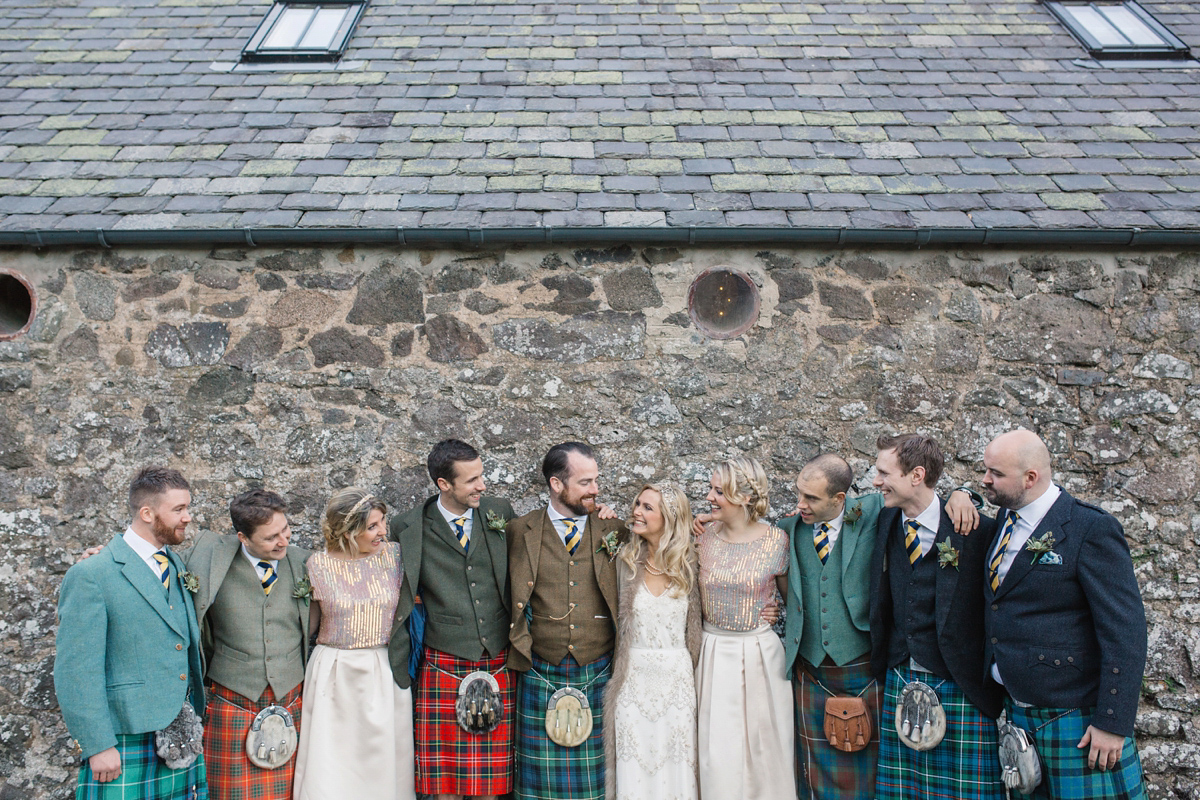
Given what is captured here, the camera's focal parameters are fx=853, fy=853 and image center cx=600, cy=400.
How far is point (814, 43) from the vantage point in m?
5.68

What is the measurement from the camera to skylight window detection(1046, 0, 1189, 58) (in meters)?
5.61

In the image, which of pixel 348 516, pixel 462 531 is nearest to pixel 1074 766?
pixel 462 531

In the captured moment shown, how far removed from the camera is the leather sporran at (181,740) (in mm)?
3125

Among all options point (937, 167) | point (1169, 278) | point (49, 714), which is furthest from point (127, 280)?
point (1169, 278)

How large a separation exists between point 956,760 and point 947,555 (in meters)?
0.77

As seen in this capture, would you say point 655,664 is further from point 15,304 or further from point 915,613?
point 15,304

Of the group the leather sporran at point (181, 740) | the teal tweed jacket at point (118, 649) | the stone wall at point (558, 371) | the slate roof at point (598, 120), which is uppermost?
the slate roof at point (598, 120)

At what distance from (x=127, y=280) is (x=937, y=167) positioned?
14.2 ft

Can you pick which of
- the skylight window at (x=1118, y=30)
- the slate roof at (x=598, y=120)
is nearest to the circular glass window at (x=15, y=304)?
the slate roof at (x=598, y=120)

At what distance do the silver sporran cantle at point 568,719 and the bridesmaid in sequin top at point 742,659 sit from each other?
0.48m

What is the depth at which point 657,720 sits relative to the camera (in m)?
3.46

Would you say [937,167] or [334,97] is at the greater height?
[334,97]

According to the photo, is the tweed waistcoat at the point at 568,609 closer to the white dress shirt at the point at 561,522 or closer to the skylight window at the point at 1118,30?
the white dress shirt at the point at 561,522

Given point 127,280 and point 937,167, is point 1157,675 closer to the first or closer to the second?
point 937,167
